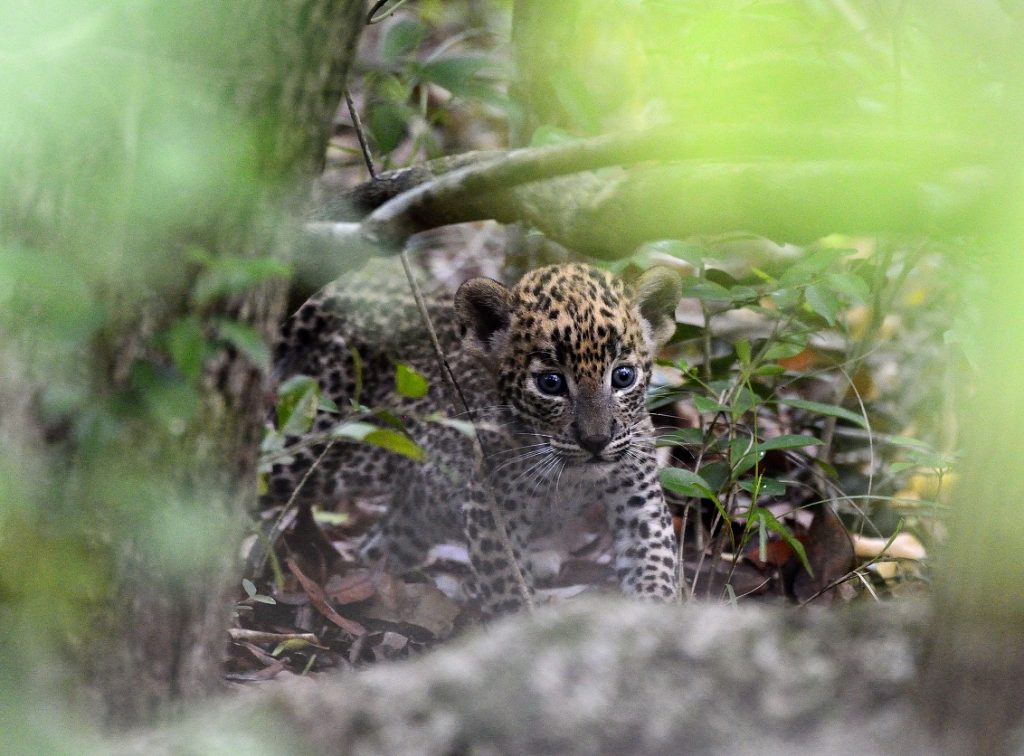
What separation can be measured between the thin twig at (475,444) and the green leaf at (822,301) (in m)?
1.34

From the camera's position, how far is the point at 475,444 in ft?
19.5

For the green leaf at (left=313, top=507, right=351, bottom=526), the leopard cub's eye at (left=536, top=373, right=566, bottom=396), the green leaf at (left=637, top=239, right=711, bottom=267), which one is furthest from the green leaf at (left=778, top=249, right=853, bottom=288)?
the green leaf at (left=313, top=507, right=351, bottom=526)

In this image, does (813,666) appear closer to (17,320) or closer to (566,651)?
(566,651)

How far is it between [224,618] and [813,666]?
1.36 metres

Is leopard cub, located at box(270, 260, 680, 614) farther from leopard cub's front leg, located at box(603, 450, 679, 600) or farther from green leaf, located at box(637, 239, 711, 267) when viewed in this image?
green leaf, located at box(637, 239, 711, 267)

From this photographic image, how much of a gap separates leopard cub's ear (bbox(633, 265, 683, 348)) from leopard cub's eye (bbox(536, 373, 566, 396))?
19.9 inches

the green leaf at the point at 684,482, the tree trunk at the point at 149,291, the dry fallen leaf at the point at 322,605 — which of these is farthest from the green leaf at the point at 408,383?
the dry fallen leaf at the point at 322,605

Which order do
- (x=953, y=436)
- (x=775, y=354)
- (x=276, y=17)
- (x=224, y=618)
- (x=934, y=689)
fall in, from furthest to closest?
(x=953, y=436), (x=775, y=354), (x=224, y=618), (x=276, y=17), (x=934, y=689)

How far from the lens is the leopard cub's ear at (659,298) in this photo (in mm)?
5277

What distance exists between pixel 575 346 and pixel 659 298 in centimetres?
49

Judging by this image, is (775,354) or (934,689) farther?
(775,354)

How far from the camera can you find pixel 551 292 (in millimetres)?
5336

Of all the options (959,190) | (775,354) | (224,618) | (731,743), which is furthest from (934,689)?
(775,354)

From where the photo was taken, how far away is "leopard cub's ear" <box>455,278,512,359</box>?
5.37 meters
